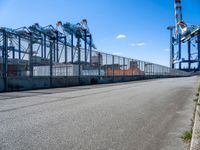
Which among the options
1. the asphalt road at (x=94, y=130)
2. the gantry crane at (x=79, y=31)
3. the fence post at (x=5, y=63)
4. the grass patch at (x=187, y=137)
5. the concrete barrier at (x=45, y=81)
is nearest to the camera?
the asphalt road at (x=94, y=130)

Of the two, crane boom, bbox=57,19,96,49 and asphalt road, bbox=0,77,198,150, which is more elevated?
crane boom, bbox=57,19,96,49

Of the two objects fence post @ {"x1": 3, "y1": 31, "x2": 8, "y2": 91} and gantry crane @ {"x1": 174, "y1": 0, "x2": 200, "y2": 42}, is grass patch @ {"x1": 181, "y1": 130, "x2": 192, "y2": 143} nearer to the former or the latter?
fence post @ {"x1": 3, "y1": 31, "x2": 8, "y2": 91}

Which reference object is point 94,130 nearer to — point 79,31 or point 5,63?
point 5,63

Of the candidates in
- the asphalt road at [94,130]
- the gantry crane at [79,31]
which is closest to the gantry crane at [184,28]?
the gantry crane at [79,31]

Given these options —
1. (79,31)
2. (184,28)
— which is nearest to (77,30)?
(79,31)

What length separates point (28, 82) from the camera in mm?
14906

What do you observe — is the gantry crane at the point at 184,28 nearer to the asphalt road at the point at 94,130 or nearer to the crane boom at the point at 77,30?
the crane boom at the point at 77,30

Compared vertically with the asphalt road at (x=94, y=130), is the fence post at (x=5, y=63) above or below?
above

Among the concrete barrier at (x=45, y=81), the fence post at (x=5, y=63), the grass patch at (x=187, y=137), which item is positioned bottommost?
the grass patch at (x=187, y=137)

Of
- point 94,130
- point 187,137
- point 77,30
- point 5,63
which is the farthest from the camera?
point 77,30

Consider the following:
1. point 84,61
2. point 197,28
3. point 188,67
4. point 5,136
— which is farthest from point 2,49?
point 188,67

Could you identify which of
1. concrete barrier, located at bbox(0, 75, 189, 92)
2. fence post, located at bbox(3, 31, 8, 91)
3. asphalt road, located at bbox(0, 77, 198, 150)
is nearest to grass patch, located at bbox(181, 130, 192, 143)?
asphalt road, located at bbox(0, 77, 198, 150)

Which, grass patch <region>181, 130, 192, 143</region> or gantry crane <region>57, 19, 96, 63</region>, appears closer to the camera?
grass patch <region>181, 130, 192, 143</region>

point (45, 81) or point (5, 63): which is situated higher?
point (5, 63)
